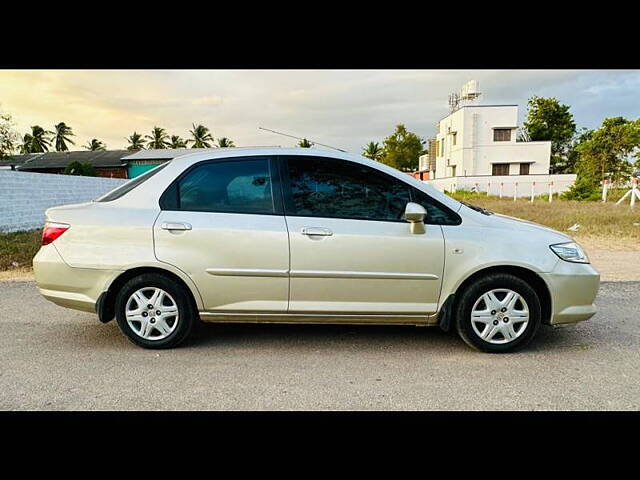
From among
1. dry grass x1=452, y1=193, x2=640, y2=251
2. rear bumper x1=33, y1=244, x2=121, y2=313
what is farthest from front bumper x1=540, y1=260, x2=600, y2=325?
dry grass x1=452, y1=193, x2=640, y2=251

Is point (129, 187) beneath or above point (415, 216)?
above

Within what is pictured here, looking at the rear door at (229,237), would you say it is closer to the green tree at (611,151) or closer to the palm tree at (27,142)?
the green tree at (611,151)

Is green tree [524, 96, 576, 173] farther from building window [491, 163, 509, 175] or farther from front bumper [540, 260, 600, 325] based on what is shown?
front bumper [540, 260, 600, 325]

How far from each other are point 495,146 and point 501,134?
146cm

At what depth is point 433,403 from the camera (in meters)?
2.91

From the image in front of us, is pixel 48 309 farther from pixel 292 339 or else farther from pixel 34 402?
pixel 292 339

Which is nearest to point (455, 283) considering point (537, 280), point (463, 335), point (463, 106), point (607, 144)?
point (463, 335)

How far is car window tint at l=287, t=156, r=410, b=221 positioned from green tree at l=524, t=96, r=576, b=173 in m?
53.1

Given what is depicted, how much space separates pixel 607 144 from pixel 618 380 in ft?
116

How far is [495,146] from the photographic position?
37.5 m

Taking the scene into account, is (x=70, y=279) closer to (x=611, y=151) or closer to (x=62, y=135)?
(x=611, y=151)

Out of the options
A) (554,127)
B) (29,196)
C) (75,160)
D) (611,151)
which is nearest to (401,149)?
(554,127)

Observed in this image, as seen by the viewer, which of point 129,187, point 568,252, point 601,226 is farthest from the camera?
point 601,226

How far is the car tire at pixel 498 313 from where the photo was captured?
3631mm
